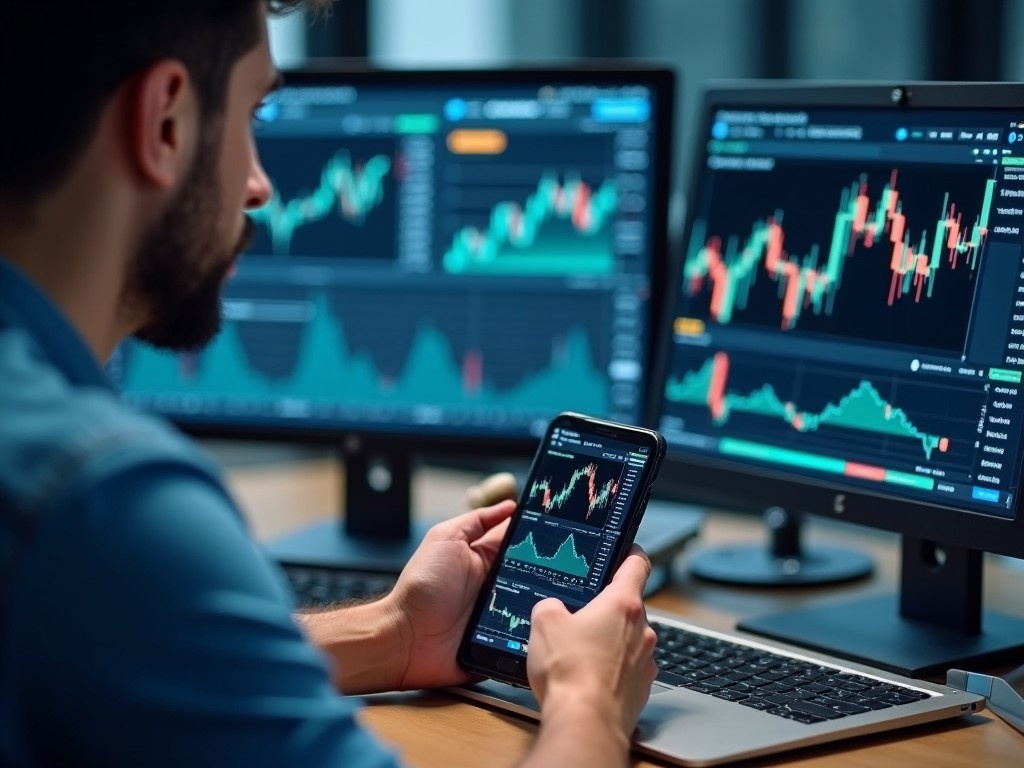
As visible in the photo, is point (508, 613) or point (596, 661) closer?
point (596, 661)

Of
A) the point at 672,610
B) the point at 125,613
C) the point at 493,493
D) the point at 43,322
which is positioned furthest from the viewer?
the point at 493,493

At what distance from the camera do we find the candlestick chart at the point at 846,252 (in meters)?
1.27

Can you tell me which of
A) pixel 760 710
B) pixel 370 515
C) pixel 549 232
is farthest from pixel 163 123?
pixel 370 515

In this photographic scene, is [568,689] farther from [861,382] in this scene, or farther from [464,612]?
[861,382]

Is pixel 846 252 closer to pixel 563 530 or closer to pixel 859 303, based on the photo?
pixel 859 303

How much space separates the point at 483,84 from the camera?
1.67m

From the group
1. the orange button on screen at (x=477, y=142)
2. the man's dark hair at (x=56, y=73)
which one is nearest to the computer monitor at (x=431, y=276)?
the orange button on screen at (x=477, y=142)

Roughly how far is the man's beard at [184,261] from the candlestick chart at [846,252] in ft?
2.03

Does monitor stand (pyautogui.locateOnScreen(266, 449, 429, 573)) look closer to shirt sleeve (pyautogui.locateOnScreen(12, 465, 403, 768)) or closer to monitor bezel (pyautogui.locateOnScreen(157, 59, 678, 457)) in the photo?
monitor bezel (pyautogui.locateOnScreen(157, 59, 678, 457))

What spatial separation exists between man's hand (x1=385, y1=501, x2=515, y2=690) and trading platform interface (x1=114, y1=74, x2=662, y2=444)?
1.40 ft

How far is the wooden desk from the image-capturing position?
1062 millimetres

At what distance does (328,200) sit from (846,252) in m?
0.66

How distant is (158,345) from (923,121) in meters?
0.72

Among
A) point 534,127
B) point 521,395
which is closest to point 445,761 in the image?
point 521,395
